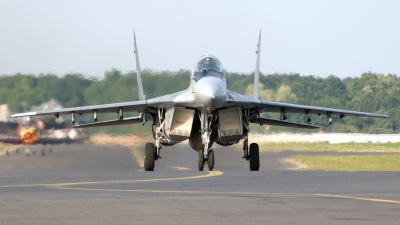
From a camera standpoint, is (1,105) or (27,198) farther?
(1,105)

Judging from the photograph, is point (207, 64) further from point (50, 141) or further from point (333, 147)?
point (333, 147)

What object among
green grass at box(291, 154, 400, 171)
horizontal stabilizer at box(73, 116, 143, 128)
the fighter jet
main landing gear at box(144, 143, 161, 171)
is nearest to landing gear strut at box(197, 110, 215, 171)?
the fighter jet

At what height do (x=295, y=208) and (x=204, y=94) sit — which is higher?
(x=204, y=94)

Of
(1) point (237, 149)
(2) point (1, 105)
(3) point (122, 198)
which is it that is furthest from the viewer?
(2) point (1, 105)

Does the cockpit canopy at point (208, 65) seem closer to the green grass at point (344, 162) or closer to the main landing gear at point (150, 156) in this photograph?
the main landing gear at point (150, 156)

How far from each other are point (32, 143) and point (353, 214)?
1770 cm

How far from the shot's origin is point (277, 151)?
2342 centimetres

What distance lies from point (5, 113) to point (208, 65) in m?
9.46

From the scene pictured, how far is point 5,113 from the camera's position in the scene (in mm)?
24969

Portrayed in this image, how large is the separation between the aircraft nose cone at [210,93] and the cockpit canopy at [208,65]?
2.60 feet

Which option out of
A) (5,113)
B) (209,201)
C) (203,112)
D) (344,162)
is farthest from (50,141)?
(209,201)

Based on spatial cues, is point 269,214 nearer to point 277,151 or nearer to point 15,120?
point 277,151

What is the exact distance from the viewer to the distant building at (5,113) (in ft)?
80.3

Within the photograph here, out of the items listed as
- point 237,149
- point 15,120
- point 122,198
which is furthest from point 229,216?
point 15,120
